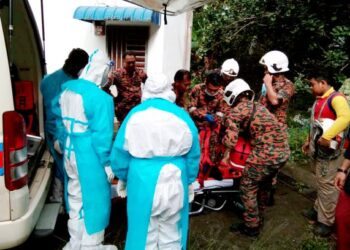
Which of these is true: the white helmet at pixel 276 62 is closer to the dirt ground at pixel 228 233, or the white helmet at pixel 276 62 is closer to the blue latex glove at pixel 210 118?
the blue latex glove at pixel 210 118

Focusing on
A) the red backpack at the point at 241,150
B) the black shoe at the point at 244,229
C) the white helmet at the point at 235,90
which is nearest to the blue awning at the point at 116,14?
the white helmet at the point at 235,90

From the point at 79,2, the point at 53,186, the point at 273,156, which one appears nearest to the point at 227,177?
the point at 273,156

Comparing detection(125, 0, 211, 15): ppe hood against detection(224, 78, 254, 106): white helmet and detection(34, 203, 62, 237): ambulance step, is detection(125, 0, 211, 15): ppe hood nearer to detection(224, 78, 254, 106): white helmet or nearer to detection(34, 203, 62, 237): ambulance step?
detection(224, 78, 254, 106): white helmet

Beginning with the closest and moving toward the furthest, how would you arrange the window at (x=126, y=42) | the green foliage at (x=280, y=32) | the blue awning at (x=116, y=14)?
the green foliage at (x=280, y=32)
the blue awning at (x=116, y=14)
the window at (x=126, y=42)

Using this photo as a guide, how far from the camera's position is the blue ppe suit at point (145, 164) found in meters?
2.46

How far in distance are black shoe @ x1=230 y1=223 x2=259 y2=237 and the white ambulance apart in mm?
1920

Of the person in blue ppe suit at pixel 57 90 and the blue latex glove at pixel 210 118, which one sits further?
the blue latex glove at pixel 210 118

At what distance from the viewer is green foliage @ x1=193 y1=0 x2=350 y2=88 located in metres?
6.07

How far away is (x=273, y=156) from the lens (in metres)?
3.37

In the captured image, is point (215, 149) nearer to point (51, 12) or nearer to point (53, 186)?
point (53, 186)

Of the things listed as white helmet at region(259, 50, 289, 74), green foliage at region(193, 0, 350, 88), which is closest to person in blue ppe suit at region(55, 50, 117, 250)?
white helmet at region(259, 50, 289, 74)

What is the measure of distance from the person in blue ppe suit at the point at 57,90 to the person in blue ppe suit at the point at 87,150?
281 millimetres

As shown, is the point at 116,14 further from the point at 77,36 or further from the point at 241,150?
the point at 241,150

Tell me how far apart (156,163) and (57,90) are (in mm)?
1367
